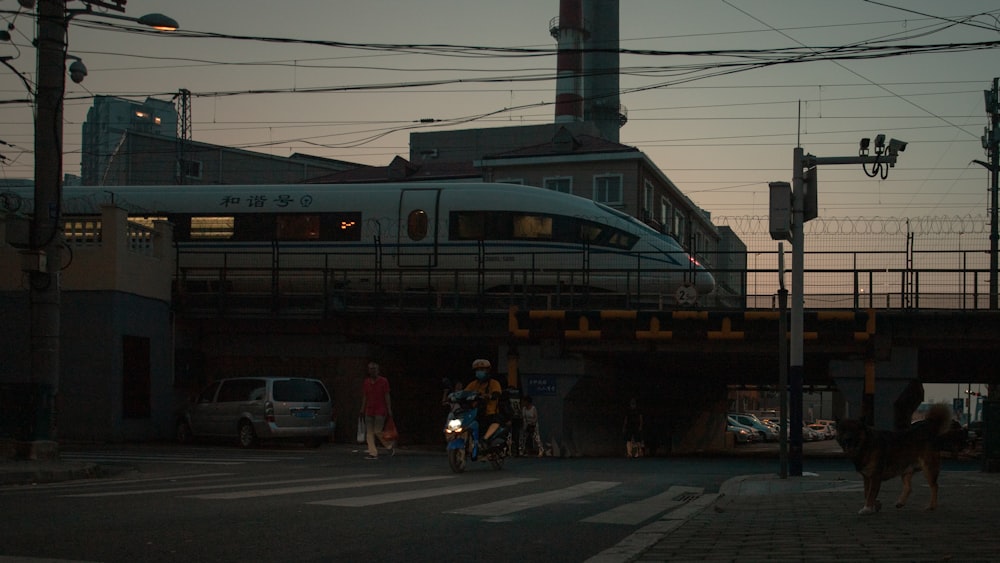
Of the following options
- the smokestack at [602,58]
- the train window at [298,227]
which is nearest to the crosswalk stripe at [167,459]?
the train window at [298,227]

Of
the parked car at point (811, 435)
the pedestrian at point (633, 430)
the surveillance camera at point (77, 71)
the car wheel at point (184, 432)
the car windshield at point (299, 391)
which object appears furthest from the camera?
the parked car at point (811, 435)

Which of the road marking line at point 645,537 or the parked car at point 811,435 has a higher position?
the road marking line at point 645,537

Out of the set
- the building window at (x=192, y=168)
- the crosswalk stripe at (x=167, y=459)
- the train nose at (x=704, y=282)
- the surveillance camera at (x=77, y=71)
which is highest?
the building window at (x=192, y=168)

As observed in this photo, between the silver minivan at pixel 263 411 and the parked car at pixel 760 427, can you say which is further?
the parked car at pixel 760 427

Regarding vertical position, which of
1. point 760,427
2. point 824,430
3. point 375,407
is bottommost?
point 824,430

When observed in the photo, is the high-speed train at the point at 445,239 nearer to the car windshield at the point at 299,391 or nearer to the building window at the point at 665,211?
the car windshield at the point at 299,391

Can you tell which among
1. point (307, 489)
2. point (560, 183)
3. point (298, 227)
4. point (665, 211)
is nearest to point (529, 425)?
point (298, 227)

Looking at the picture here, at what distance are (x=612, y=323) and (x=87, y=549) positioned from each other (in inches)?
855

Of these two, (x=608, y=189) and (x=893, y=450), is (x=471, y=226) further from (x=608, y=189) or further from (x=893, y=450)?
(x=608, y=189)

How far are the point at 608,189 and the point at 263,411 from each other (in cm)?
3191

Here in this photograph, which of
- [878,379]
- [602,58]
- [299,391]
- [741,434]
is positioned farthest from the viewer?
[602,58]

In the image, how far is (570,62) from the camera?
249 ft

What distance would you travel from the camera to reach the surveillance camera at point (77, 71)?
20.5 meters

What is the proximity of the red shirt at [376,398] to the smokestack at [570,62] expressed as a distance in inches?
2083
